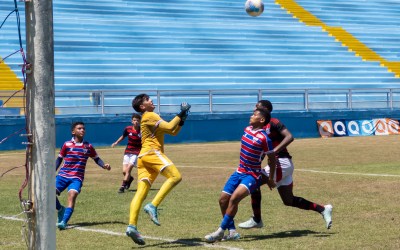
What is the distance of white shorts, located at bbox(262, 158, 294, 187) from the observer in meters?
10.9

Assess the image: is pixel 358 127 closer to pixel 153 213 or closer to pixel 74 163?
pixel 74 163

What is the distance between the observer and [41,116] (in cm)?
607

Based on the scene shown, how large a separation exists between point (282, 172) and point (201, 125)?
2323 centimetres

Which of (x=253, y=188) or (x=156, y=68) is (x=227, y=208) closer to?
(x=253, y=188)

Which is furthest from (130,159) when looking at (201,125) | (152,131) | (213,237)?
(201,125)

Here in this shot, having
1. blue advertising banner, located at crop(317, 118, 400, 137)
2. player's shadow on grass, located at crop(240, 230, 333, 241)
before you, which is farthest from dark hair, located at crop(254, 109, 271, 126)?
blue advertising banner, located at crop(317, 118, 400, 137)

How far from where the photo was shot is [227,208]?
10.2 metres

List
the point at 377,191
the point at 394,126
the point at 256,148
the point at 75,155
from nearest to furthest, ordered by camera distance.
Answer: the point at 256,148 < the point at 75,155 < the point at 377,191 < the point at 394,126

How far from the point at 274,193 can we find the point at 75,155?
4378mm

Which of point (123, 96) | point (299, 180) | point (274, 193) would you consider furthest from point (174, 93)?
point (274, 193)

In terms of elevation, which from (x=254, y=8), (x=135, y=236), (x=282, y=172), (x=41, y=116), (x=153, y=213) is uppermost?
(x=254, y=8)

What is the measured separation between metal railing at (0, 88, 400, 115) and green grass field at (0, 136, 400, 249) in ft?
21.5

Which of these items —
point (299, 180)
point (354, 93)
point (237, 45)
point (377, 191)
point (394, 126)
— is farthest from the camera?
point (237, 45)

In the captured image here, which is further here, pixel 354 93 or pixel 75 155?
pixel 354 93
